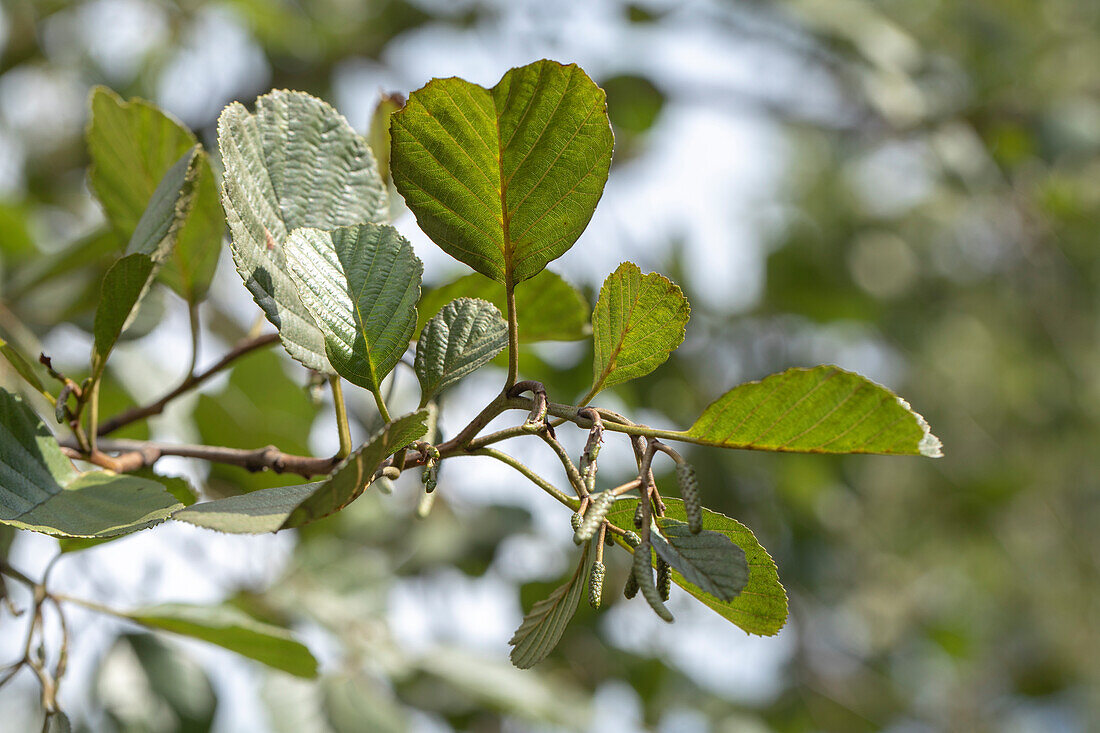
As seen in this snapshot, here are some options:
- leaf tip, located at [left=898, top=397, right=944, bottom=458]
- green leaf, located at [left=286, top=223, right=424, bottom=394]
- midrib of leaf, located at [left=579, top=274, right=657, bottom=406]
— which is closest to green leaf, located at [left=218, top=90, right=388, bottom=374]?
green leaf, located at [left=286, top=223, right=424, bottom=394]

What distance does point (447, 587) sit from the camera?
4.51ft

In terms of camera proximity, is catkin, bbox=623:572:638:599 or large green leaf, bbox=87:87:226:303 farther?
large green leaf, bbox=87:87:226:303

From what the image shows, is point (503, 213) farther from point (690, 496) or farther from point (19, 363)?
point (19, 363)

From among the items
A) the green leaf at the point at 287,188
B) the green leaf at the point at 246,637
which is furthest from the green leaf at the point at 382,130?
the green leaf at the point at 246,637

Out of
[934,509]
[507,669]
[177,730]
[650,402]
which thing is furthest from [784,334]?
[177,730]

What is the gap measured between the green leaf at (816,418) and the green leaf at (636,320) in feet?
0.13

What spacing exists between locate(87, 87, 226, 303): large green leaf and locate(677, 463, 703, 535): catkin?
364 millimetres

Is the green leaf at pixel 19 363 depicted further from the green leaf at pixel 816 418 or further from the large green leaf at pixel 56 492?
the green leaf at pixel 816 418

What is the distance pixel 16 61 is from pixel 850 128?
1.77 meters

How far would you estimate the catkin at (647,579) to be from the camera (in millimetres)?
302

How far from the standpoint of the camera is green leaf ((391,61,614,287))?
1.19 ft

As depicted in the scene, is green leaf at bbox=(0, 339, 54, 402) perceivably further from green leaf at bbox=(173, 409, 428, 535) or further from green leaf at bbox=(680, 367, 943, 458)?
green leaf at bbox=(680, 367, 943, 458)

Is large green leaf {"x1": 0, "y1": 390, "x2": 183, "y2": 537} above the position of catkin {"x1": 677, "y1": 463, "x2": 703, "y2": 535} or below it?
below

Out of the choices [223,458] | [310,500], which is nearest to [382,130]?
[223,458]
